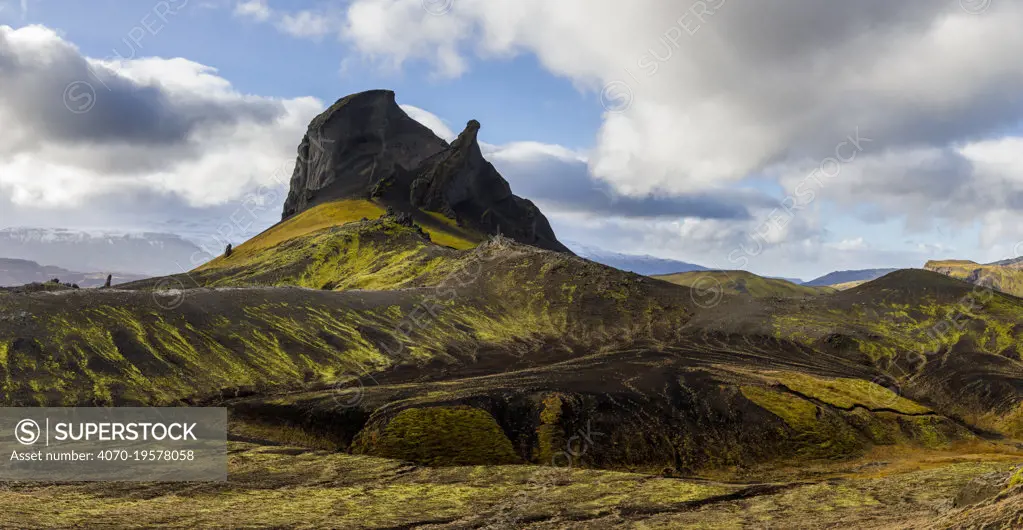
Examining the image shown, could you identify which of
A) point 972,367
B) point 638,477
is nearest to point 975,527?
point 638,477

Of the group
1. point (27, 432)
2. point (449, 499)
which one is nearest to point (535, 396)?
point (449, 499)

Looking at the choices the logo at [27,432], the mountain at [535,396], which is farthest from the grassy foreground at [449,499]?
the logo at [27,432]

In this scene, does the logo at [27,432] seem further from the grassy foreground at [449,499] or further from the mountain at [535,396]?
the grassy foreground at [449,499]

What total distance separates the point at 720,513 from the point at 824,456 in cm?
4734

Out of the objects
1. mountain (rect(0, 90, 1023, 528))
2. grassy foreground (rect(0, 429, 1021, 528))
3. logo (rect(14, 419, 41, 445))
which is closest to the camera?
grassy foreground (rect(0, 429, 1021, 528))

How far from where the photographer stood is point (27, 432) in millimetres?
66312

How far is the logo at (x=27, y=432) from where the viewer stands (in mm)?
63659

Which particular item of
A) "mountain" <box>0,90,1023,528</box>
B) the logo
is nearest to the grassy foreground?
"mountain" <box>0,90,1023,528</box>

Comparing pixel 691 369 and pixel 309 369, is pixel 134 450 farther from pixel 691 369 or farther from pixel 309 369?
pixel 691 369

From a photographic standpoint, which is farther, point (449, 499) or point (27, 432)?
point (27, 432)

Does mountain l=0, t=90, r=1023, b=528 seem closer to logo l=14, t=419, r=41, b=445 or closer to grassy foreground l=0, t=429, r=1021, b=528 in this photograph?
grassy foreground l=0, t=429, r=1021, b=528

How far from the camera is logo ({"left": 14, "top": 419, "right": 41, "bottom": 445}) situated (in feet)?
209

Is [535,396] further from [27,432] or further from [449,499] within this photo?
[27,432]

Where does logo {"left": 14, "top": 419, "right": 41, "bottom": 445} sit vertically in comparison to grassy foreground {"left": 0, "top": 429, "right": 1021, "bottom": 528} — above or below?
above
